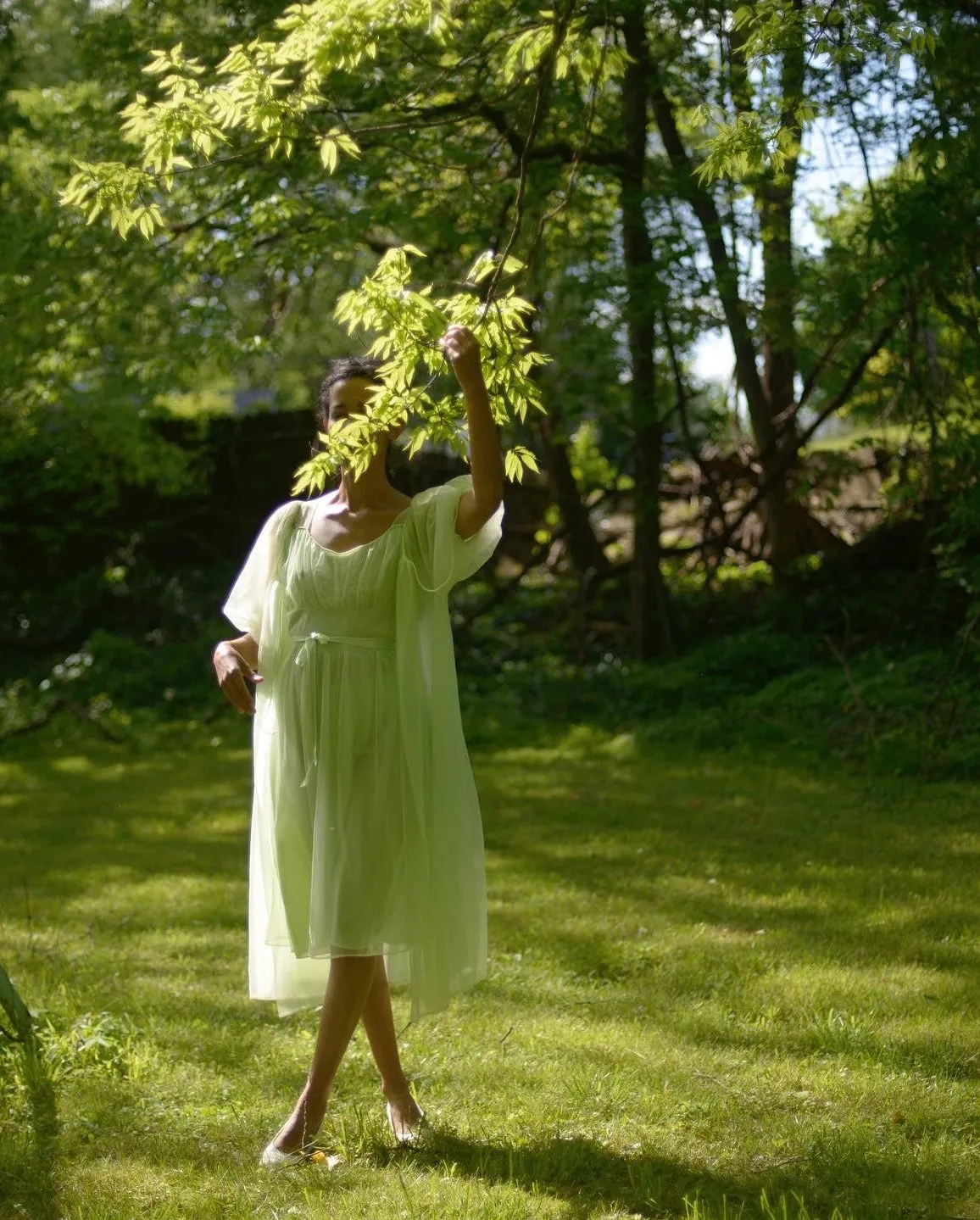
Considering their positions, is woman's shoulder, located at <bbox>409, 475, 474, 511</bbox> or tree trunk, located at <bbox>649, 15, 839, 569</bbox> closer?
woman's shoulder, located at <bbox>409, 475, 474, 511</bbox>

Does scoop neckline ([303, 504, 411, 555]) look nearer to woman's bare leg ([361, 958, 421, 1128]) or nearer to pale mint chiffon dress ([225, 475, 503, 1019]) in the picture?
pale mint chiffon dress ([225, 475, 503, 1019])

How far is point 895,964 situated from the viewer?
505cm

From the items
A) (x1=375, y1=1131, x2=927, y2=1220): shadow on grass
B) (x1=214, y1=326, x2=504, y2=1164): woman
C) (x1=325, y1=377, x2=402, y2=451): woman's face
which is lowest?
(x1=375, y1=1131, x2=927, y2=1220): shadow on grass

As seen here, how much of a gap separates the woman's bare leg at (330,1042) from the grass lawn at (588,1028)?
10cm

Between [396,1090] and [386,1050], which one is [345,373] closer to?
[386,1050]

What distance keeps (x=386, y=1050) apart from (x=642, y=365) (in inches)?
292

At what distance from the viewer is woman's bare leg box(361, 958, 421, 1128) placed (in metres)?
3.77

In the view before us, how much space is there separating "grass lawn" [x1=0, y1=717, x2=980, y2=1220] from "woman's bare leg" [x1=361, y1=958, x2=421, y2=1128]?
0.32 feet

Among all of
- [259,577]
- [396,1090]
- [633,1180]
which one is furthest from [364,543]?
[633,1180]

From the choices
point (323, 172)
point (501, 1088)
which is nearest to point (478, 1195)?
point (501, 1088)

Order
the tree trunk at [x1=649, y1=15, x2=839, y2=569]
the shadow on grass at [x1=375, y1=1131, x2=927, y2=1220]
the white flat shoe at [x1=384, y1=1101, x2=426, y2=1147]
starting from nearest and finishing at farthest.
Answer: the shadow on grass at [x1=375, y1=1131, x2=927, y2=1220] < the white flat shoe at [x1=384, y1=1101, x2=426, y2=1147] < the tree trunk at [x1=649, y1=15, x2=839, y2=569]

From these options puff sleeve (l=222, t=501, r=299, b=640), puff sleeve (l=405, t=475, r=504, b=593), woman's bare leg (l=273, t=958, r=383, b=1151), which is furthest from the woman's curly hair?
woman's bare leg (l=273, t=958, r=383, b=1151)

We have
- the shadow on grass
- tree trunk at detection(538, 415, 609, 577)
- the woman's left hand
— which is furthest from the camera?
tree trunk at detection(538, 415, 609, 577)

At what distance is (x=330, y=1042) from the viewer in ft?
11.9
